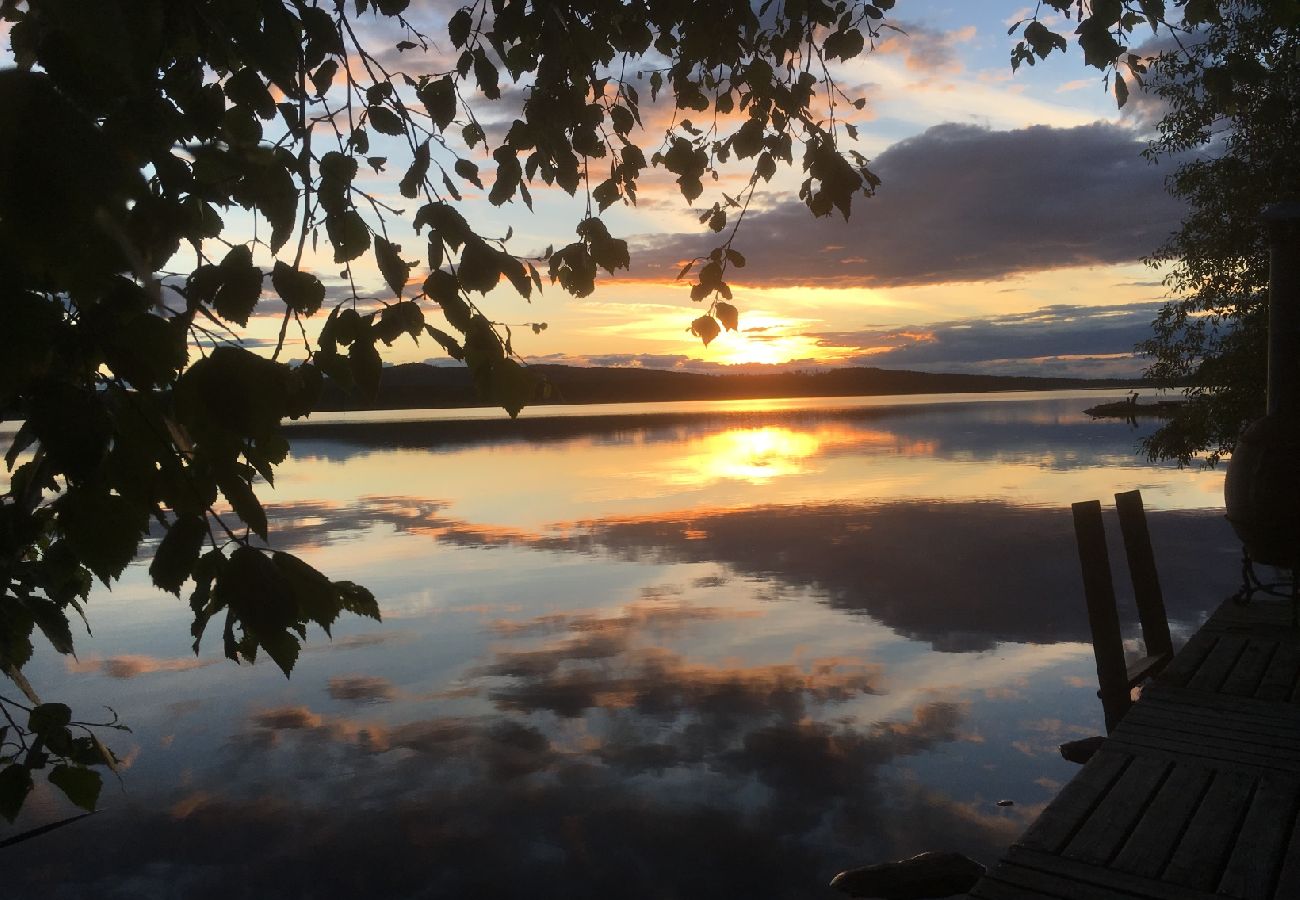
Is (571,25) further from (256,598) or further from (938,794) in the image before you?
(938,794)

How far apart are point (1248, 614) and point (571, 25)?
8.78 m

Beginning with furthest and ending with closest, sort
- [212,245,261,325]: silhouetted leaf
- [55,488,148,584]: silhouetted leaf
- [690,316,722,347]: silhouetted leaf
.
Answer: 1. [690,316,722,347]: silhouetted leaf
2. [212,245,261,325]: silhouetted leaf
3. [55,488,148,584]: silhouetted leaf

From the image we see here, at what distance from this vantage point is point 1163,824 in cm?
493

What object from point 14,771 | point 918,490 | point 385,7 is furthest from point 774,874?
point 918,490

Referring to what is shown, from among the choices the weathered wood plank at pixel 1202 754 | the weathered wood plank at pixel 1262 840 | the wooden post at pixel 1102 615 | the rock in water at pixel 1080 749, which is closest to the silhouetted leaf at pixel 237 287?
the weathered wood plank at pixel 1262 840

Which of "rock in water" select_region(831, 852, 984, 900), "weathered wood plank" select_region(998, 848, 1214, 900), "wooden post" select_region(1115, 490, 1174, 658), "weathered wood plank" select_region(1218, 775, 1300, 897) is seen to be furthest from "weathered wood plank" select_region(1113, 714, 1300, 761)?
"wooden post" select_region(1115, 490, 1174, 658)

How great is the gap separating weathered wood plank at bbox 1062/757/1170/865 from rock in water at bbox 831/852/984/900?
1.46 m

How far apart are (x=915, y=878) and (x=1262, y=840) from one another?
234 centimetres

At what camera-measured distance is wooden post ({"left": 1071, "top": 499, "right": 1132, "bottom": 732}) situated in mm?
8398

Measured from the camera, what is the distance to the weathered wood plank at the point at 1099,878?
428 centimetres

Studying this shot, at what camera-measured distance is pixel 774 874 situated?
6.66 metres

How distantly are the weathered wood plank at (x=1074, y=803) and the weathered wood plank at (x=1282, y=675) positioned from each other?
1809mm

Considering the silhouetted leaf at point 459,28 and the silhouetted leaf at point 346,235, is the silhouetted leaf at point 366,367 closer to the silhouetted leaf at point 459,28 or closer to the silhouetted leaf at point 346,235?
the silhouetted leaf at point 346,235

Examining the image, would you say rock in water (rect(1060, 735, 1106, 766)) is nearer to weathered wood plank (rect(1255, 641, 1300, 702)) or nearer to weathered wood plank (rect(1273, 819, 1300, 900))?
weathered wood plank (rect(1255, 641, 1300, 702))
